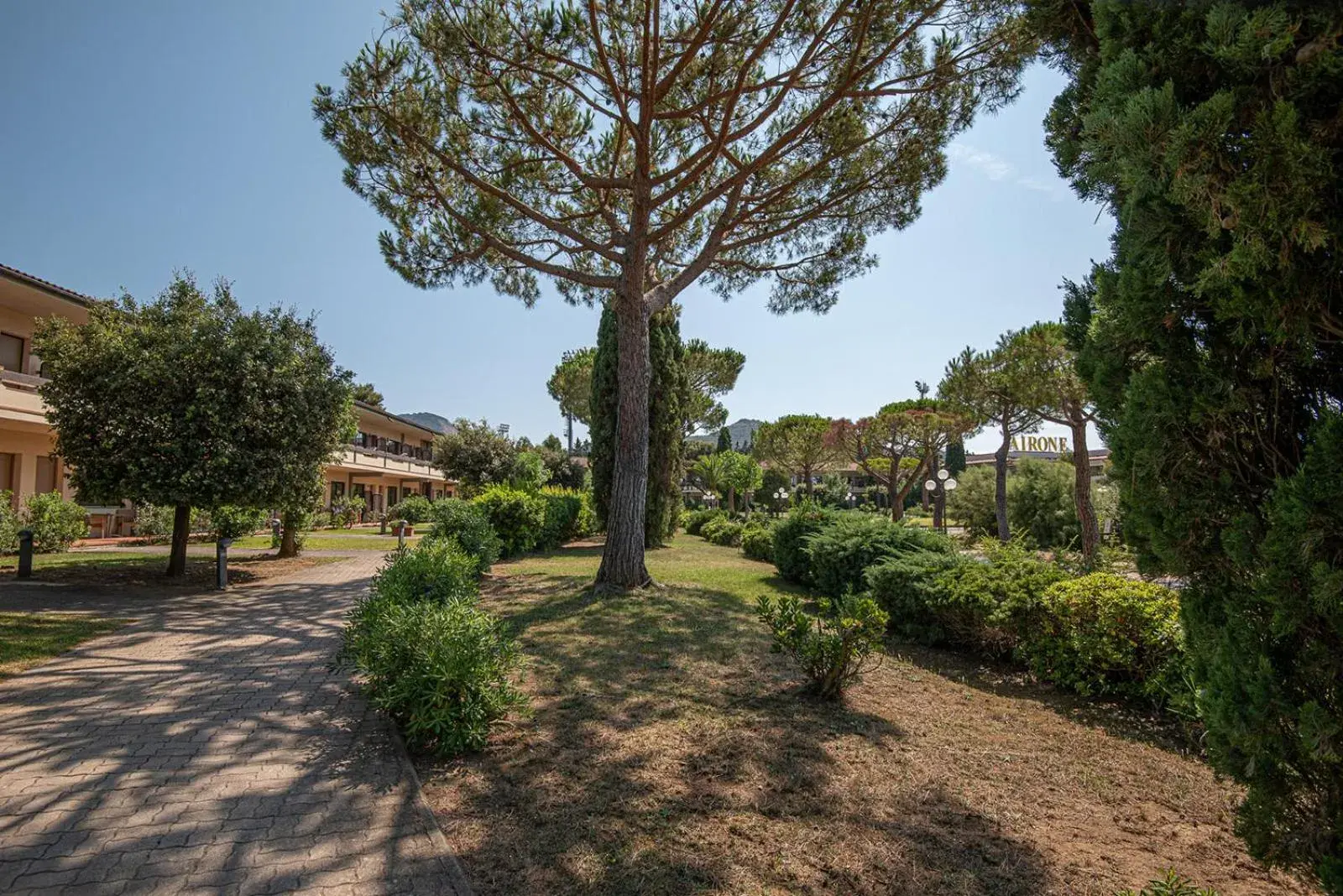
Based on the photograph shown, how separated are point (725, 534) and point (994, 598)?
52.0 feet

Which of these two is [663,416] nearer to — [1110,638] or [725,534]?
[725,534]

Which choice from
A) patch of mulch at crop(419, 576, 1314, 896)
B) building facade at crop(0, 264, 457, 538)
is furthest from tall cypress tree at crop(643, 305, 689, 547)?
patch of mulch at crop(419, 576, 1314, 896)

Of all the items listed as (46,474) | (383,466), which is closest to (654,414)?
(46,474)

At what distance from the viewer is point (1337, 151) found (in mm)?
1789

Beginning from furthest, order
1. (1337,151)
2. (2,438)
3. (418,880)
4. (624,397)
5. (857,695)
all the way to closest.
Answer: (2,438), (624,397), (857,695), (418,880), (1337,151)

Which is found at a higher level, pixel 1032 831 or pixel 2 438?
pixel 2 438

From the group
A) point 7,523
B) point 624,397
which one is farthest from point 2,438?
point 624,397

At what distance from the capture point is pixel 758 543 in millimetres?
16859

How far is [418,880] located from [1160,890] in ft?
9.73

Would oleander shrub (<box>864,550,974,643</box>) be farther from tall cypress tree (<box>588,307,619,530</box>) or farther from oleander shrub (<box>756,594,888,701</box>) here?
tall cypress tree (<box>588,307,619,530</box>)

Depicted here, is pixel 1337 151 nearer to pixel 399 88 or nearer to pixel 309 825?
pixel 309 825

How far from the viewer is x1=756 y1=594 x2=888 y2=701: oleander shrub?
4.76 m

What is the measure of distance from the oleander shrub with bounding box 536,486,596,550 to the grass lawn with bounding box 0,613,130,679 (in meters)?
10.3

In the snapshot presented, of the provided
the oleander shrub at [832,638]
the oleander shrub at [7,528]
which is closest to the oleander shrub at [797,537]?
the oleander shrub at [832,638]
